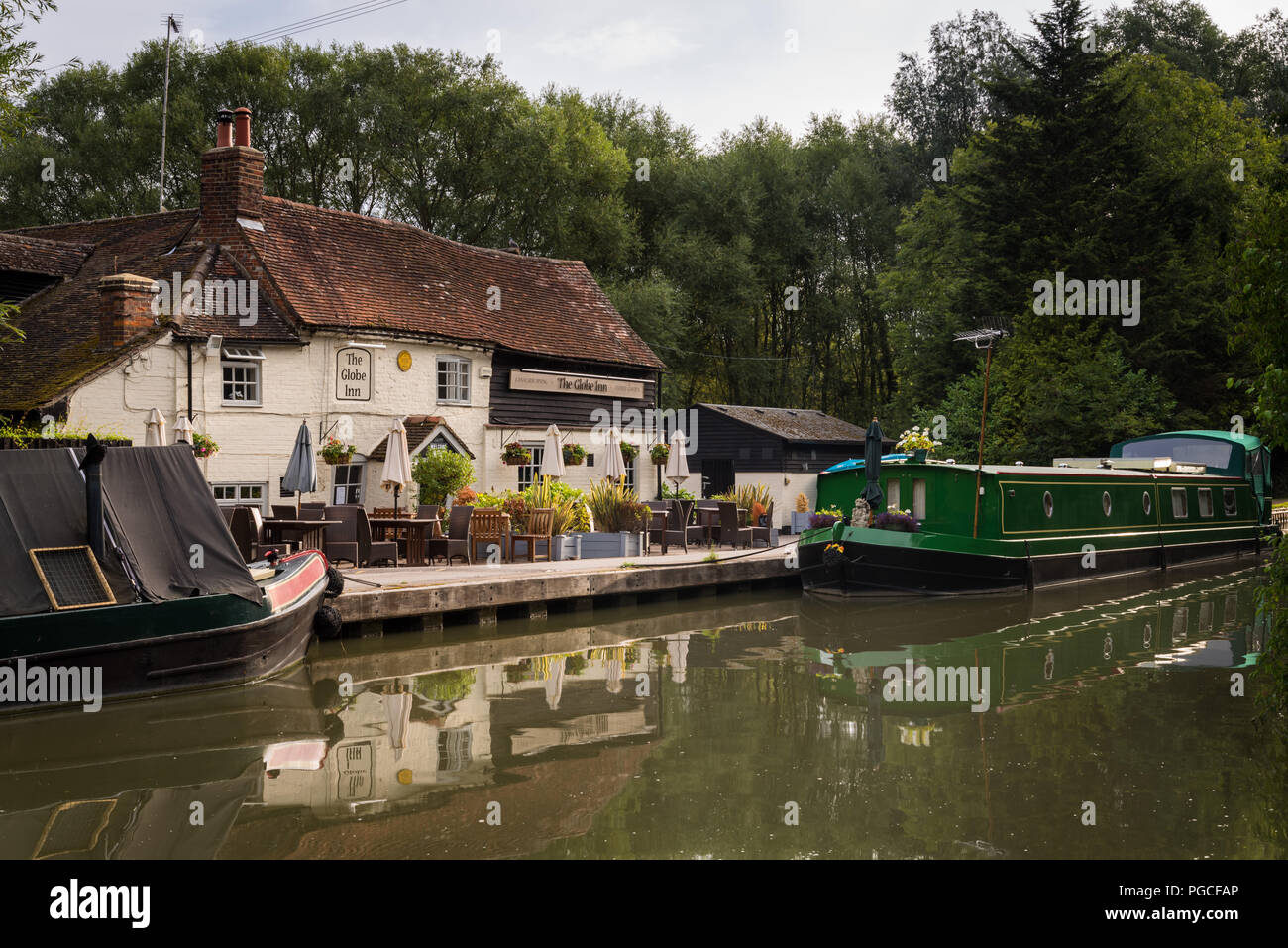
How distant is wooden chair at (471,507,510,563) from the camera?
17984mm

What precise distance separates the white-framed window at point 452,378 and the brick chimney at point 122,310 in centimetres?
566

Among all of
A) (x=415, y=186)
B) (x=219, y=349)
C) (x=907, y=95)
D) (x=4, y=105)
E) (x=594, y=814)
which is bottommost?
(x=594, y=814)

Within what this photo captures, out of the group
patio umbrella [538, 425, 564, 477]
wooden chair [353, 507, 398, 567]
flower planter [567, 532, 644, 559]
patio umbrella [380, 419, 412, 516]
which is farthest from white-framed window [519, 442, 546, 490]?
wooden chair [353, 507, 398, 567]

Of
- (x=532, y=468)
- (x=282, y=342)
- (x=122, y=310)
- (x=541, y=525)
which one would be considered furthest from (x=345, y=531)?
(x=532, y=468)

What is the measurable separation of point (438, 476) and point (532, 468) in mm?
4179

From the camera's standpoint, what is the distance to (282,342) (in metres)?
19.6

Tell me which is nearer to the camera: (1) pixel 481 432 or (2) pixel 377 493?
(2) pixel 377 493

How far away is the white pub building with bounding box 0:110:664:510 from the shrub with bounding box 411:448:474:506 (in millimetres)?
657

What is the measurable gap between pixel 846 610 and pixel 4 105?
495 inches

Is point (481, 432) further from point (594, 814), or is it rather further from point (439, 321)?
point (594, 814)

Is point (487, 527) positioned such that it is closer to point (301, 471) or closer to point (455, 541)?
point (455, 541)

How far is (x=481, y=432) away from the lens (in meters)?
23.2

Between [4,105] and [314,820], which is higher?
[4,105]

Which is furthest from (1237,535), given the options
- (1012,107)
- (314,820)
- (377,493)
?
(314,820)
